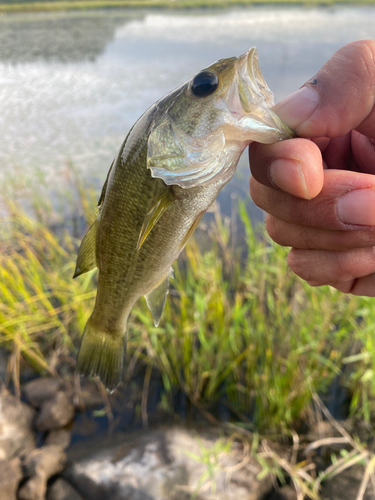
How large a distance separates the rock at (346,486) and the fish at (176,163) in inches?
88.2

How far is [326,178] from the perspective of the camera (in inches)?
54.4

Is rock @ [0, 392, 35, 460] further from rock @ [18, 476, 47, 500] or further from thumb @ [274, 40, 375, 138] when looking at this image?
thumb @ [274, 40, 375, 138]

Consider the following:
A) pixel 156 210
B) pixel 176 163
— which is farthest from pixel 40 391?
pixel 176 163

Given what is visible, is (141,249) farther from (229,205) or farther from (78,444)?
(229,205)

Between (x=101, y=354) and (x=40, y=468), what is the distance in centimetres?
181

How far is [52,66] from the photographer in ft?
42.5

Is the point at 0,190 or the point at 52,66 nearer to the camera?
the point at 0,190

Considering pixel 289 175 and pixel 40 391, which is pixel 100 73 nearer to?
pixel 40 391

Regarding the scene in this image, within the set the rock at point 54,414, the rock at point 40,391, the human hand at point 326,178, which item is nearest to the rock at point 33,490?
the rock at point 54,414

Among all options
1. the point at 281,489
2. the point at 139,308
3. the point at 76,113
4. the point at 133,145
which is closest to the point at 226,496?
the point at 281,489

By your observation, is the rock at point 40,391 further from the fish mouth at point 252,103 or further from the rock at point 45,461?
the fish mouth at point 252,103

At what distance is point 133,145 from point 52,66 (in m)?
14.1

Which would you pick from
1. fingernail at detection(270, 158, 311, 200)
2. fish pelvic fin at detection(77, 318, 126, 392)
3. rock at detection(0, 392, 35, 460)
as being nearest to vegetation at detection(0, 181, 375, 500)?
rock at detection(0, 392, 35, 460)

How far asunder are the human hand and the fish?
0.13m
